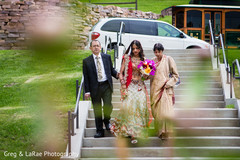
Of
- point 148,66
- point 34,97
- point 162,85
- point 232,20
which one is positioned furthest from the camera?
point 232,20

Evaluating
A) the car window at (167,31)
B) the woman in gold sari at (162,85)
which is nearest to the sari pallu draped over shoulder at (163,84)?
the woman in gold sari at (162,85)

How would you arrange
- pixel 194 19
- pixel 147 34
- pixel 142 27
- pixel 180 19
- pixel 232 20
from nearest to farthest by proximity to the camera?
pixel 147 34, pixel 142 27, pixel 194 19, pixel 180 19, pixel 232 20

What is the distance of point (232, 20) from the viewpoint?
16.5 m

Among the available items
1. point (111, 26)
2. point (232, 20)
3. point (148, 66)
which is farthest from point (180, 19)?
point (148, 66)

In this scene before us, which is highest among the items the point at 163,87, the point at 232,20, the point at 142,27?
the point at 232,20

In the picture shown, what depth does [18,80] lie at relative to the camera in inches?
416

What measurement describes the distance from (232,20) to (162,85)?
13026mm

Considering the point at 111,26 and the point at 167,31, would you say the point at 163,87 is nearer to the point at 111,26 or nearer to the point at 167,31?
the point at 167,31

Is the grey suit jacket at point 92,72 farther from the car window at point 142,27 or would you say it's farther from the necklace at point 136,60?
the car window at point 142,27

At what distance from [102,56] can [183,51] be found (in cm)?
643

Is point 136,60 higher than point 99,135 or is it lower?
higher

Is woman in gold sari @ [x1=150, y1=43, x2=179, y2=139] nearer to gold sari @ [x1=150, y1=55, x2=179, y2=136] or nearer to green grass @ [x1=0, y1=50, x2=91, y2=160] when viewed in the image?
gold sari @ [x1=150, y1=55, x2=179, y2=136]

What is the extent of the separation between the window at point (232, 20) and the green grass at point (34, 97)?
858 centimetres

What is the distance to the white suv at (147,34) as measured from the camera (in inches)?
465
